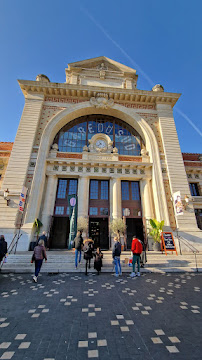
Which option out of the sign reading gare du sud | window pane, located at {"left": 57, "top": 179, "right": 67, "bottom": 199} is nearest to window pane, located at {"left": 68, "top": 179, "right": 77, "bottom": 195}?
window pane, located at {"left": 57, "top": 179, "right": 67, "bottom": 199}

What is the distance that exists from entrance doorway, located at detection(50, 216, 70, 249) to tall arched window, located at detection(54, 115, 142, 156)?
7645mm

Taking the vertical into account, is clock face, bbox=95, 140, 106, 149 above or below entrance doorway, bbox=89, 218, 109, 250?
above

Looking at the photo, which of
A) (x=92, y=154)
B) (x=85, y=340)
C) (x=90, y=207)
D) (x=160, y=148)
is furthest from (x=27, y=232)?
(x=160, y=148)

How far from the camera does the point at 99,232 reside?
51.0ft

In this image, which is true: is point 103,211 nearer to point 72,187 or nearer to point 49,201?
point 72,187

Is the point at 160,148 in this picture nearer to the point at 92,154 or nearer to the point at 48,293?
the point at 92,154

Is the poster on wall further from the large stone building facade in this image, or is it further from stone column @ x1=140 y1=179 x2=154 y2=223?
stone column @ x1=140 y1=179 x2=154 y2=223

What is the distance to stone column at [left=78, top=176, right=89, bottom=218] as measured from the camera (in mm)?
14491

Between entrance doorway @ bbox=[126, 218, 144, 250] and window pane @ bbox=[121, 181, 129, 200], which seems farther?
entrance doorway @ bbox=[126, 218, 144, 250]

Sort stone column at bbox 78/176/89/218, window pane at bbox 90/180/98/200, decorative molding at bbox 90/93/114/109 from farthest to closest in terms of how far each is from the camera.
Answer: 1. decorative molding at bbox 90/93/114/109
2. window pane at bbox 90/180/98/200
3. stone column at bbox 78/176/89/218

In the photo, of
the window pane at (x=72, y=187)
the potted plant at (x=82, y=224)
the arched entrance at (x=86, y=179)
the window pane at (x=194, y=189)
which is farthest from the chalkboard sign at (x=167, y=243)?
the window pane at (x=72, y=187)

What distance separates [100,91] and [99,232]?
16.0 meters

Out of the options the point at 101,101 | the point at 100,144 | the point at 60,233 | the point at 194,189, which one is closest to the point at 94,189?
the point at 100,144

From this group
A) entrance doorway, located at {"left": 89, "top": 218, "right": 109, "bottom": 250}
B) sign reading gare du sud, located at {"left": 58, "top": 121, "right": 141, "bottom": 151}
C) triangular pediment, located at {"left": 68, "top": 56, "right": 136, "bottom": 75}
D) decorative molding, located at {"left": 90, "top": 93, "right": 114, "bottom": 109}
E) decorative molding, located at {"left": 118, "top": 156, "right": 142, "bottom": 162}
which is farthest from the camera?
triangular pediment, located at {"left": 68, "top": 56, "right": 136, "bottom": 75}
